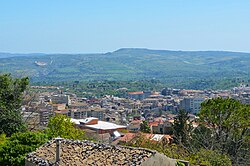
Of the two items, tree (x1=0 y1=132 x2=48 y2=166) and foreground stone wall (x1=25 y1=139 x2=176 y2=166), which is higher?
foreground stone wall (x1=25 y1=139 x2=176 y2=166)

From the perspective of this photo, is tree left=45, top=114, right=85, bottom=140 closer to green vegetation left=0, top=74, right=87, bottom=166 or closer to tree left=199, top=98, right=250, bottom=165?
green vegetation left=0, top=74, right=87, bottom=166

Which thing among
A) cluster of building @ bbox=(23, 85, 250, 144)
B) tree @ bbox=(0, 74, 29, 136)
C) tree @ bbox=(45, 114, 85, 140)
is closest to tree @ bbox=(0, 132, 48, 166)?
tree @ bbox=(45, 114, 85, 140)

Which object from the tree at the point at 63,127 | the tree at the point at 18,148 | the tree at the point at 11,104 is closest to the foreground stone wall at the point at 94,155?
the tree at the point at 18,148

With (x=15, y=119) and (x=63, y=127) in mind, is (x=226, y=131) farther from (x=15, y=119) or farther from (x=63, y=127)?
(x=15, y=119)

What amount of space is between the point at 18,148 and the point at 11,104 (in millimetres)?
10057

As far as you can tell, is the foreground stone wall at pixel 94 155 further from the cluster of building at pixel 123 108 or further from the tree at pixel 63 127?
the cluster of building at pixel 123 108

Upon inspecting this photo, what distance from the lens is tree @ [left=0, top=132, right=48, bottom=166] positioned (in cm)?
1166

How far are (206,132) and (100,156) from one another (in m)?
12.1

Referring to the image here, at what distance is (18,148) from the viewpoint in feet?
39.2

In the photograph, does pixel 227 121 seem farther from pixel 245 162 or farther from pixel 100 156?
pixel 100 156

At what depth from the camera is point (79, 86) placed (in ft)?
490

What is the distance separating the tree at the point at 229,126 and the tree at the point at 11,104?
9.03m

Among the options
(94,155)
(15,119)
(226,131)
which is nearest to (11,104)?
(15,119)

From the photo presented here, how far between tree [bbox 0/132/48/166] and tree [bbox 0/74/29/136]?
793cm
